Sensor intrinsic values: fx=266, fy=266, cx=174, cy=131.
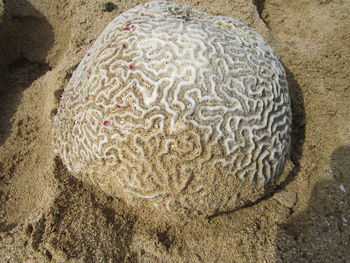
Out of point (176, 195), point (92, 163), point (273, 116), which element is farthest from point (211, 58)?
point (92, 163)

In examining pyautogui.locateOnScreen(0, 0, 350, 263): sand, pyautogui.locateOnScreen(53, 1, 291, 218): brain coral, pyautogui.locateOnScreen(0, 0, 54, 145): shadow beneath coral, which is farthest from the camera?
pyautogui.locateOnScreen(0, 0, 54, 145): shadow beneath coral

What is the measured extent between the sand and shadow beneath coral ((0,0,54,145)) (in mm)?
15

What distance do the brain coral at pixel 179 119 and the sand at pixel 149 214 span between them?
0.30 m

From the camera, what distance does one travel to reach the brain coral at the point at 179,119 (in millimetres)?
2395

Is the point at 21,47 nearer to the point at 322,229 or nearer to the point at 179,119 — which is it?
the point at 179,119

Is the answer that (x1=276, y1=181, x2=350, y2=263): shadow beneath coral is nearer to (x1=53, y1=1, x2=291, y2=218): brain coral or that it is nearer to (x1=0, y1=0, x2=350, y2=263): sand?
(x1=0, y1=0, x2=350, y2=263): sand

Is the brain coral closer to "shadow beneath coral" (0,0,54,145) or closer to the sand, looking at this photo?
the sand

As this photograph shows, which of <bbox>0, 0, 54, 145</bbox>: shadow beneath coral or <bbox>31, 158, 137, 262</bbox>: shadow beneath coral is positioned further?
<bbox>0, 0, 54, 145</bbox>: shadow beneath coral

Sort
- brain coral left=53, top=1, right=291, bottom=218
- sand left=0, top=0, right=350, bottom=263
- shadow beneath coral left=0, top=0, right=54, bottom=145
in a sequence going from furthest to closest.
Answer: shadow beneath coral left=0, top=0, right=54, bottom=145 → sand left=0, top=0, right=350, bottom=263 → brain coral left=53, top=1, right=291, bottom=218

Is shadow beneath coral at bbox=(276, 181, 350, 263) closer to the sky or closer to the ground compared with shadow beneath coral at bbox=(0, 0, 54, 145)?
closer to the ground

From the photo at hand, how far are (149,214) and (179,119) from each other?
1.08 m

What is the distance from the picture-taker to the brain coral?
2.39 metres

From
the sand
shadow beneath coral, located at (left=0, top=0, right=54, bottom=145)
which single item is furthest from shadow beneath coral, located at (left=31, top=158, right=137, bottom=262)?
shadow beneath coral, located at (left=0, top=0, right=54, bottom=145)

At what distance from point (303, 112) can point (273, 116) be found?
106 centimetres
